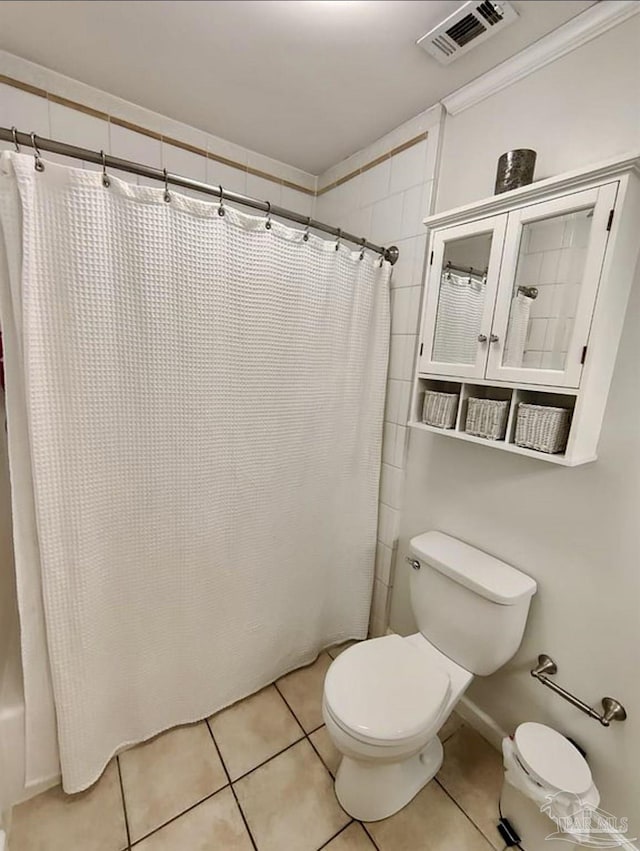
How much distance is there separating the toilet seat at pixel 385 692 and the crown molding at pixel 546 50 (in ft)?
5.96

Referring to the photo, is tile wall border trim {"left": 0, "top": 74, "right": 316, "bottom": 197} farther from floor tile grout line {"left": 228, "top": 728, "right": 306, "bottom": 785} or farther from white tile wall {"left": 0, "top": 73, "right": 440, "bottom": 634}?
floor tile grout line {"left": 228, "top": 728, "right": 306, "bottom": 785}

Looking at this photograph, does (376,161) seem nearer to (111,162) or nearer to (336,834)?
(111,162)

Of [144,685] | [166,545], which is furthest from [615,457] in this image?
[144,685]

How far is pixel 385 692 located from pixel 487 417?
0.87 meters

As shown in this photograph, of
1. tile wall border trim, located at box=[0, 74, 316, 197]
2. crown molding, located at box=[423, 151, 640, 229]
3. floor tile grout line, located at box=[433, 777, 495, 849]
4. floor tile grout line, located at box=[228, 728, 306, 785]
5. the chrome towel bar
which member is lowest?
floor tile grout line, located at box=[433, 777, 495, 849]

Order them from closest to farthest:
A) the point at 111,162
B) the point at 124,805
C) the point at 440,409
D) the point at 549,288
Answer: the point at 111,162
the point at 549,288
the point at 124,805
the point at 440,409

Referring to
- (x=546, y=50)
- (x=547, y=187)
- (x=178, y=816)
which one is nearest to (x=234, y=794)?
(x=178, y=816)

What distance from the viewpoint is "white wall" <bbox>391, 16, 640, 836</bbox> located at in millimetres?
980

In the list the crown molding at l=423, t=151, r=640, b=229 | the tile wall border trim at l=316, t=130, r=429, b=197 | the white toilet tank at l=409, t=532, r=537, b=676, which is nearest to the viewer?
the crown molding at l=423, t=151, r=640, b=229

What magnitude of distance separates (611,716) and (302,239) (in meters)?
1.69

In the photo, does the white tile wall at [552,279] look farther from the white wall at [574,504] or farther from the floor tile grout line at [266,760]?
the floor tile grout line at [266,760]

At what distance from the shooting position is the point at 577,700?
1.11 m

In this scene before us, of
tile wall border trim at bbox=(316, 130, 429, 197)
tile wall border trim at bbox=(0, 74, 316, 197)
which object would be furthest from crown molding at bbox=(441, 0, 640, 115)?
tile wall border trim at bbox=(0, 74, 316, 197)

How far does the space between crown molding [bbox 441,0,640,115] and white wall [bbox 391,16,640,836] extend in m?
0.02
